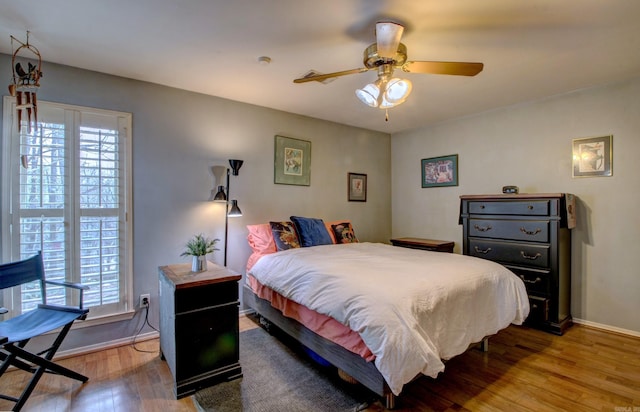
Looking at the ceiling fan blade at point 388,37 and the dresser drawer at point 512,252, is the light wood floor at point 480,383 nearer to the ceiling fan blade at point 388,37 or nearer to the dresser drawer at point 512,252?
the dresser drawer at point 512,252

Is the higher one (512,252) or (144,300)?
(512,252)

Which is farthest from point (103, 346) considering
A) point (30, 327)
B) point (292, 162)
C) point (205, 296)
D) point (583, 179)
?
point (583, 179)

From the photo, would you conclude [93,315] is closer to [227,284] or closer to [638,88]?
[227,284]

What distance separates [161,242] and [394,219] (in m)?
3.42

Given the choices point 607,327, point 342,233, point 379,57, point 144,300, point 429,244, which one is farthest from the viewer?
point 429,244

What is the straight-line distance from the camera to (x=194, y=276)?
2.08 meters

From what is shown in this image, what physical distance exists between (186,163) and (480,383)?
10.2ft

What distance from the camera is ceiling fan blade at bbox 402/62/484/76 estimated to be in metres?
1.88

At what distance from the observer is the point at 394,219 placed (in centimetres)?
495

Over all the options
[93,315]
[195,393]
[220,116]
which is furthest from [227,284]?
[220,116]

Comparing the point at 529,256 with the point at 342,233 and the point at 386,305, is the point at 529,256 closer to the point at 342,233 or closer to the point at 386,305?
the point at 342,233

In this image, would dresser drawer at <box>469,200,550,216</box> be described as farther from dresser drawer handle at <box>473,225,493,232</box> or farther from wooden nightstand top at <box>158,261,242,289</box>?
wooden nightstand top at <box>158,261,242,289</box>

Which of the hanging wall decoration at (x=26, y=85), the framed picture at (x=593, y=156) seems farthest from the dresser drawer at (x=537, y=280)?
the hanging wall decoration at (x=26, y=85)

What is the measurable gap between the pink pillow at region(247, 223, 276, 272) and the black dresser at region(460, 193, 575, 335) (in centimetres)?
237
